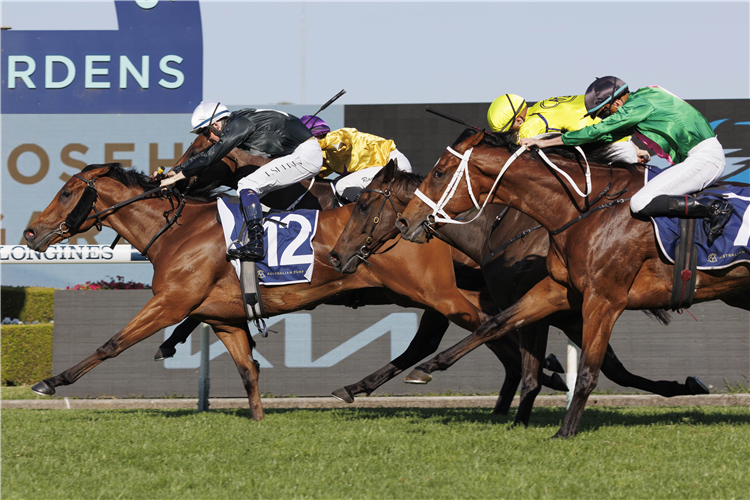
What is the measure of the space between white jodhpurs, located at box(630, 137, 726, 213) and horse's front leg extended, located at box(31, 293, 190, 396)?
3412 mm

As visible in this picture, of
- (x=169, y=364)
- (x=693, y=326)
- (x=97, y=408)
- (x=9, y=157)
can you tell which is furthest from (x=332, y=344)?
(x=9, y=157)

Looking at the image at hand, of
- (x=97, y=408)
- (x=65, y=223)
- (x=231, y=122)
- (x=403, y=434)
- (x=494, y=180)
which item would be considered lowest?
(x=97, y=408)

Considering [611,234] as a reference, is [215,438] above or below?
below

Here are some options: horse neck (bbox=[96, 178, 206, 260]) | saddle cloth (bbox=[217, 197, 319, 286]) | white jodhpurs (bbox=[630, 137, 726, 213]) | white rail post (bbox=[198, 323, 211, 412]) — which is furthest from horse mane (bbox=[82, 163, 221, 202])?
white jodhpurs (bbox=[630, 137, 726, 213])

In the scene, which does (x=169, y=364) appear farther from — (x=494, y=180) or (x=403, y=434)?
(x=494, y=180)

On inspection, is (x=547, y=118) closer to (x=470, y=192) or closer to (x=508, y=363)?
(x=470, y=192)

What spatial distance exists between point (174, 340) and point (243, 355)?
82cm

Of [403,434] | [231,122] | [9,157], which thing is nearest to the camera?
[403,434]

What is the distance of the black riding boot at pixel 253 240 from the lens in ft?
20.1

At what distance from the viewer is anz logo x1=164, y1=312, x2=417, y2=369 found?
859cm

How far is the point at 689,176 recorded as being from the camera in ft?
16.6

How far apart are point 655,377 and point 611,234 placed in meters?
3.95

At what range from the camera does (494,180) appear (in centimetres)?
531

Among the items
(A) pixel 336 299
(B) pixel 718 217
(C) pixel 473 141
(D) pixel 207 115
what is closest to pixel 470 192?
(C) pixel 473 141
